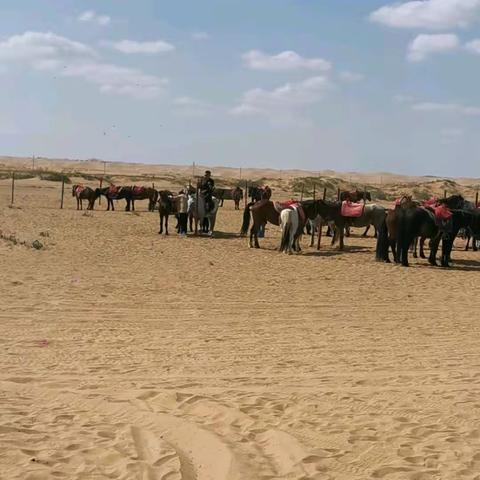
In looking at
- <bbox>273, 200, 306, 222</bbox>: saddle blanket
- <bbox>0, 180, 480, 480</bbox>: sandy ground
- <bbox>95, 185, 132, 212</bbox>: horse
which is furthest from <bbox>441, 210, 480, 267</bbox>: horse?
<bbox>95, 185, 132, 212</bbox>: horse

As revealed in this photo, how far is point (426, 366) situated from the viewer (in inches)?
303

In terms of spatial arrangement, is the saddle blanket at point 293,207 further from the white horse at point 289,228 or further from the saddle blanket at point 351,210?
the saddle blanket at point 351,210

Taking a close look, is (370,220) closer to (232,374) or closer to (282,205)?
(282,205)

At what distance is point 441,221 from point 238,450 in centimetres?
1427

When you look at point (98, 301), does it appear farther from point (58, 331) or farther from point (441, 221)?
point (441, 221)

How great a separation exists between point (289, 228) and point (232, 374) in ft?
Answer: 41.6

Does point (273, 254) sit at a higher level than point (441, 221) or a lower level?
lower

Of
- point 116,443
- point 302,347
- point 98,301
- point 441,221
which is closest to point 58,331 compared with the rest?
point 98,301

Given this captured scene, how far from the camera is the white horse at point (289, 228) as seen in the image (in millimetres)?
19609

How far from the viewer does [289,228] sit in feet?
64.3

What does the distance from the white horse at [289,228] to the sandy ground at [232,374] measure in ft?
14.7

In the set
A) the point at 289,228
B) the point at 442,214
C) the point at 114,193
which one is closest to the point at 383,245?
the point at 442,214

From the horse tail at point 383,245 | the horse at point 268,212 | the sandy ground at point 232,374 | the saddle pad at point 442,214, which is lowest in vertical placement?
the sandy ground at point 232,374

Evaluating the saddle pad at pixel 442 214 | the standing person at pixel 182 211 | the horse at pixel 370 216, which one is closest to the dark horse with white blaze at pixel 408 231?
the saddle pad at pixel 442 214
